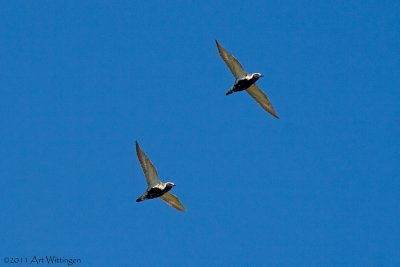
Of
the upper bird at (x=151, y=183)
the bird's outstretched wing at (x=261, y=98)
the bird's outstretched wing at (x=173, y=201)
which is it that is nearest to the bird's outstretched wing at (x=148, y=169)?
the upper bird at (x=151, y=183)

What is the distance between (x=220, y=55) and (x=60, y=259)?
15124 millimetres

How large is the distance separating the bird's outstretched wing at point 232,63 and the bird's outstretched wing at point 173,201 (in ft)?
27.1

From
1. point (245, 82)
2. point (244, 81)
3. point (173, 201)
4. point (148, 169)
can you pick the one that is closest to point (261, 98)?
point (245, 82)

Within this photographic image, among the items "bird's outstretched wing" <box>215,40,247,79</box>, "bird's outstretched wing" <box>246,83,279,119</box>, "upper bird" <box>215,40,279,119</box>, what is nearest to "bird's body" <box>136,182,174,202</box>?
"upper bird" <box>215,40,279,119</box>

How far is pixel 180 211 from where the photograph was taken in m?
68.2

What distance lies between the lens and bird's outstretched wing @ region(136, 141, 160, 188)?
213 ft

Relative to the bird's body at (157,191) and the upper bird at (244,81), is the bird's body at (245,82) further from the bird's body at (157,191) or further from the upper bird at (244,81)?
the bird's body at (157,191)

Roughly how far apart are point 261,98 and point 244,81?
2.30 metres

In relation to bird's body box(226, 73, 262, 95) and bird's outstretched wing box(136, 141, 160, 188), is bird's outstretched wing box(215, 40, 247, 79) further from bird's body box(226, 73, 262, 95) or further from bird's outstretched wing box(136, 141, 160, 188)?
bird's outstretched wing box(136, 141, 160, 188)

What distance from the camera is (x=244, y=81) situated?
67625 mm

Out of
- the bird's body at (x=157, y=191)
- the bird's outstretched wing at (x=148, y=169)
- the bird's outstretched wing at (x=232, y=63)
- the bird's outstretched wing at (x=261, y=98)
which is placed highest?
the bird's outstretched wing at (x=232, y=63)

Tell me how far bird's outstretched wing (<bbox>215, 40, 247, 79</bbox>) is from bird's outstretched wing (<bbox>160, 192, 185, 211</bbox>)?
8.25 meters

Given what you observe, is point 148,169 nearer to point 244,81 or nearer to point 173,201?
point 173,201

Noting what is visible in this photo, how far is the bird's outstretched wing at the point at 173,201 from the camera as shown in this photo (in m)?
68.2
